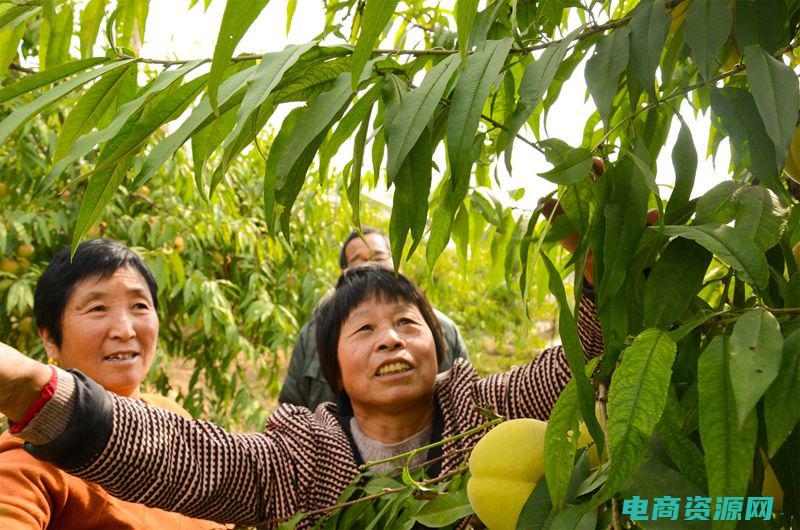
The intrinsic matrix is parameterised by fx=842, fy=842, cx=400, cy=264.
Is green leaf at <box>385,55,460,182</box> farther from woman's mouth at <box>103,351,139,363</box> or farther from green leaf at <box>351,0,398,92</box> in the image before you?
woman's mouth at <box>103,351,139,363</box>

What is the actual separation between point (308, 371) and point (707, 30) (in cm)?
176

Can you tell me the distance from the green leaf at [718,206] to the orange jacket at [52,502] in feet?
2.74

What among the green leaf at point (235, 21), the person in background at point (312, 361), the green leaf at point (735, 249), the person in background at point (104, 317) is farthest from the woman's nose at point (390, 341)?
the person in background at point (312, 361)

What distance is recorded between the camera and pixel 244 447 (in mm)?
1060

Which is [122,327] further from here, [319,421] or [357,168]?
[357,168]

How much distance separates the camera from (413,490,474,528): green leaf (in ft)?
2.42

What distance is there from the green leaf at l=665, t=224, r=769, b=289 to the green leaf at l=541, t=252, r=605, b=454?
0.09m

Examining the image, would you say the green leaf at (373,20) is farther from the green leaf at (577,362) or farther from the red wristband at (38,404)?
the red wristband at (38,404)

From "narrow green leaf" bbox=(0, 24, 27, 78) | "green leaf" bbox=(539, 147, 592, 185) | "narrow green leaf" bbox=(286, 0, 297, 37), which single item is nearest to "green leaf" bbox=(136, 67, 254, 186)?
"green leaf" bbox=(539, 147, 592, 185)

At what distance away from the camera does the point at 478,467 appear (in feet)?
2.42

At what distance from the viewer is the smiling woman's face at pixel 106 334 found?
1.42m

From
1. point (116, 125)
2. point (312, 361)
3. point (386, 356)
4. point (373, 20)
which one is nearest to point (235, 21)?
point (373, 20)

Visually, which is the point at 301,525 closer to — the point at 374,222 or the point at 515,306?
the point at 374,222

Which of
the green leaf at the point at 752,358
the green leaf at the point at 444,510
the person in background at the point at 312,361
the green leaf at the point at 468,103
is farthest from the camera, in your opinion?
the person in background at the point at 312,361
